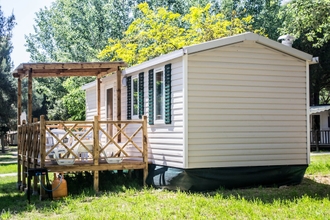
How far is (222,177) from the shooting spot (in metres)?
9.44

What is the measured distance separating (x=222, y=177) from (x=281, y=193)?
120 cm

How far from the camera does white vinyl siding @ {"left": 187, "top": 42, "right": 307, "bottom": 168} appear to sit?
9266mm

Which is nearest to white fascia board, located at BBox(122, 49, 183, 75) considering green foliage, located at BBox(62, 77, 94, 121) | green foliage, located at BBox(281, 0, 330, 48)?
green foliage, located at BBox(281, 0, 330, 48)

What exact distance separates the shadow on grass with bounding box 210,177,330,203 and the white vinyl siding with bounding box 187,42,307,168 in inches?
22.5

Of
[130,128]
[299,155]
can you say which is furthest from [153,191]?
[299,155]

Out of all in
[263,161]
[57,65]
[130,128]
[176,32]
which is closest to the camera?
[263,161]

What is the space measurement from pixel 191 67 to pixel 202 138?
4.67 feet

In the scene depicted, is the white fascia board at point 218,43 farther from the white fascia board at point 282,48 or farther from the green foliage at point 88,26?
the green foliage at point 88,26

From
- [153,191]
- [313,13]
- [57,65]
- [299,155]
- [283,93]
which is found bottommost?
[153,191]

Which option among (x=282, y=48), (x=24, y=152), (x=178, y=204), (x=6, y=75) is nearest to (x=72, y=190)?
(x=24, y=152)

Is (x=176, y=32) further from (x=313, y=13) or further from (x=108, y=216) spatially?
(x=108, y=216)

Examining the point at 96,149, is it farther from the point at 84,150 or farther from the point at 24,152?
the point at 24,152

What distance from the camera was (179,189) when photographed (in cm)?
930

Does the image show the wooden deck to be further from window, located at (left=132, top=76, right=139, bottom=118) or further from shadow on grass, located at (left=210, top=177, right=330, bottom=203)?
shadow on grass, located at (left=210, top=177, right=330, bottom=203)
